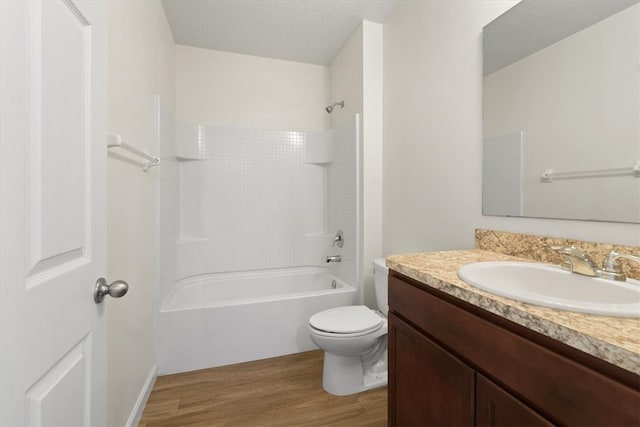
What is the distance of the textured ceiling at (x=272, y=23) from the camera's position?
197cm

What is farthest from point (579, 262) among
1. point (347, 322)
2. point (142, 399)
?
point (142, 399)

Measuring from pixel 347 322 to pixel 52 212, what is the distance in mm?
1470

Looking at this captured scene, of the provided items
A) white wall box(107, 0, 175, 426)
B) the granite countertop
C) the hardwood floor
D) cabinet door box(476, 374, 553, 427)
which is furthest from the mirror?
white wall box(107, 0, 175, 426)

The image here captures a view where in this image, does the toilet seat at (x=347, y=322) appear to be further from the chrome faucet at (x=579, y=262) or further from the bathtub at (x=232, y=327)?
the chrome faucet at (x=579, y=262)

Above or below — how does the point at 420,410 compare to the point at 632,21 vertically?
below

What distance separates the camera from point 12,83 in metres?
0.45

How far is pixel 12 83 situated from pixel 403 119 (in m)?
1.90

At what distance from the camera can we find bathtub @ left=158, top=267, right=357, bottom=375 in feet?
6.22

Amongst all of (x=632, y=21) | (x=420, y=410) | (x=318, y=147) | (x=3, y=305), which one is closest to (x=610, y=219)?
(x=632, y=21)

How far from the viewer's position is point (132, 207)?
56.5 inches

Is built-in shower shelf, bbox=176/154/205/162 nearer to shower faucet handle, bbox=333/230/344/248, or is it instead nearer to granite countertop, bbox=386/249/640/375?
shower faucet handle, bbox=333/230/344/248

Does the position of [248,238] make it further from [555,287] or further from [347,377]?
[555,287]

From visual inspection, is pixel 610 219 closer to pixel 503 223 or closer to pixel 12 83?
pixel 503 223

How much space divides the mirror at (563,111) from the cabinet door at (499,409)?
70 cm
